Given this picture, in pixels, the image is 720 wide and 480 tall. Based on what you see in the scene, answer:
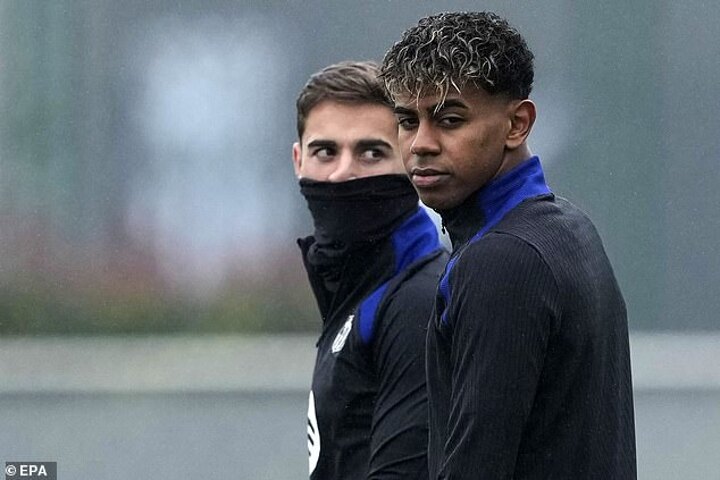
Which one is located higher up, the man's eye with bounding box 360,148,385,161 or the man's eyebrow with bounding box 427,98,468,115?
the man's eyebrow with bounding box 427,98,468,115

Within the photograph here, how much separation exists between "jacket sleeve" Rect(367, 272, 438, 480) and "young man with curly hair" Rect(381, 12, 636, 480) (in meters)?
0.36

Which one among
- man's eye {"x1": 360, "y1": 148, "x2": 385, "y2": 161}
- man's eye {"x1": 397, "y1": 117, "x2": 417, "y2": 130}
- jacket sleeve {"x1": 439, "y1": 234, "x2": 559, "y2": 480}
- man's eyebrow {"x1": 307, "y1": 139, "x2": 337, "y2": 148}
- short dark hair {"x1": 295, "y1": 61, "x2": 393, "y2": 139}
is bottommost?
jacket sleeve {"x1": 439, "y1": 234, "x2": 559, "y2": 480}

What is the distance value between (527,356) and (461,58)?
1.38ft

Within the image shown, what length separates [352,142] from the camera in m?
2.45

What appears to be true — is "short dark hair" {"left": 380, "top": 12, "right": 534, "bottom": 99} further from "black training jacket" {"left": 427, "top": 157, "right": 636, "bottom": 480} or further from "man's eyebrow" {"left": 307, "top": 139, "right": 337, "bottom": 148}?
"man's eyebrow" {"left": 307, "top": 139, "right": 337, "bottom": 148}

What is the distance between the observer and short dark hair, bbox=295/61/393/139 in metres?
2.45

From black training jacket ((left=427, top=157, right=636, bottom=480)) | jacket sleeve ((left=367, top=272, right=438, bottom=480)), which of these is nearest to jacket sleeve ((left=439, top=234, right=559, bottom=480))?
black training jacket ((left=427, top=157, right=636, bottom=480))

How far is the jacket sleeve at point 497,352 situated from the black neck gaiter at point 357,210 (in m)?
0.82

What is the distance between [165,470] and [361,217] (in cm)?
238

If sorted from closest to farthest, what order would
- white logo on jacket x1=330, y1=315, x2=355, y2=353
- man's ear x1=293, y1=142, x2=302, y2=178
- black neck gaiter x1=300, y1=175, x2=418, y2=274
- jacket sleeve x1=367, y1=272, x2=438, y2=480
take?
jacket sleeve x1=367, y1=272, x2=438, y2=480, white logo on jacket x1=330, y1=315, x2=355, y2=353, black neck gaiter x1=300, y1=175, x2=418, y2=274, man's ear x1=293, y1=142, x2=302, y2=178

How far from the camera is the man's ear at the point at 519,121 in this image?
5.68 feet

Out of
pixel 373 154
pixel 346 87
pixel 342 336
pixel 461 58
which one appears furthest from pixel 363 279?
pixel 461 58

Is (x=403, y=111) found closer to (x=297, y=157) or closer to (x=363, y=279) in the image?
(x=363, y=279)

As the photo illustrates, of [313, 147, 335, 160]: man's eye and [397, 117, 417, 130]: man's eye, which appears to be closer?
[397, 117, 417, 130]: man's eye
